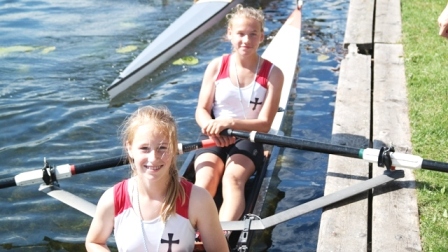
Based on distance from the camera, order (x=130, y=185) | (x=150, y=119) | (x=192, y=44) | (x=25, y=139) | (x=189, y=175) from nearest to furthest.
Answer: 1. (x=150, y=119)
2. (x=130, y=185)
3. (x=189, y=175)
4. (x=25, y=139)
5. (x=192, y=44)

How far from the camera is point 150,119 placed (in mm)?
3396

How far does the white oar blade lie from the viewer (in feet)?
15.6

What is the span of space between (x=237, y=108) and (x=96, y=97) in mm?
3034

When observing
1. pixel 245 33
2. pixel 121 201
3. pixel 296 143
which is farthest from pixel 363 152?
pixel 121 201

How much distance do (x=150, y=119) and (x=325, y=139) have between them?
3916 millimetres

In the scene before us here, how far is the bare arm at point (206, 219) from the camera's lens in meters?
3.53

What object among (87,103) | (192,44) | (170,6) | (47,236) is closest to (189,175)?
(47,236)

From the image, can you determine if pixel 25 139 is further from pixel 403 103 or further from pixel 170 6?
pixel 170 6

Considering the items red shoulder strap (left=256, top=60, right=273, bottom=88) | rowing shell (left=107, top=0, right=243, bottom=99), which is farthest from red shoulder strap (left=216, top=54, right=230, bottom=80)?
rowing shell (left=107, top=0, right=243, bottom=99)

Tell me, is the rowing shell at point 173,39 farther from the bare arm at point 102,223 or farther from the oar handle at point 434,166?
the bare arm at point 102,223

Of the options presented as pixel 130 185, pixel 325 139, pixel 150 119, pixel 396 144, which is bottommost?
pixel 325 139

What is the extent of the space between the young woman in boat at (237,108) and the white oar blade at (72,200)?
779mm

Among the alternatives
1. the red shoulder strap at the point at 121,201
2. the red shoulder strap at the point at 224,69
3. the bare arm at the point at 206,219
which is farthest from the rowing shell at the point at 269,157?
the red shoulder strap at the point at 224,69

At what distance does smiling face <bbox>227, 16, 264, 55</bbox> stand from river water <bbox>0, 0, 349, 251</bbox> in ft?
4.62
